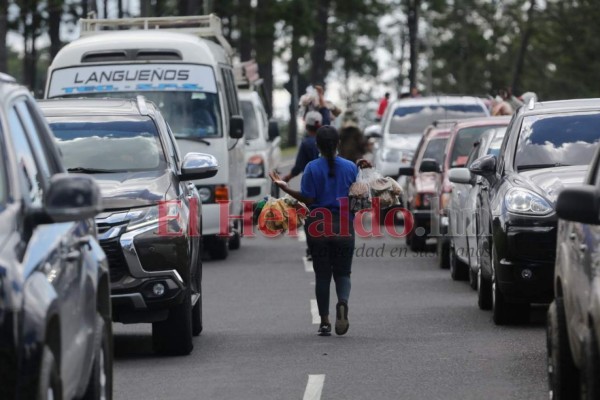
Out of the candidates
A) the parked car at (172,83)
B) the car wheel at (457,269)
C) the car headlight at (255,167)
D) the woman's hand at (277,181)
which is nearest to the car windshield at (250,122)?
the car headlight at (255,167)

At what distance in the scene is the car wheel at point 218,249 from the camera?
22188 mm

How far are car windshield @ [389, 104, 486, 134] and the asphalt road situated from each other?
34.0 feet

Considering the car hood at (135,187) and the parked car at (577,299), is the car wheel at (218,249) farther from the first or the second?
the parked car at (577,299)

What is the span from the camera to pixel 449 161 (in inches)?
810

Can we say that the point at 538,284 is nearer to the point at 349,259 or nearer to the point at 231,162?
the point at 349,259

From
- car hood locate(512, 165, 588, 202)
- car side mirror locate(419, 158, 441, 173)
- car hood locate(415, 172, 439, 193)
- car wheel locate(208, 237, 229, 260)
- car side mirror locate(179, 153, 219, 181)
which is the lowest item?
car wheel locate(208, 237, 229, 260)

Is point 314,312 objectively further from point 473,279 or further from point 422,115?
point 422,115

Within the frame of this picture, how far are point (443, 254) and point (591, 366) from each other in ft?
43.3

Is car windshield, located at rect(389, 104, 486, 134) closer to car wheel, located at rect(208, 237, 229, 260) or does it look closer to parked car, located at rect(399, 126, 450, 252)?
parked car, located at rect(399, 126, 450, 252)

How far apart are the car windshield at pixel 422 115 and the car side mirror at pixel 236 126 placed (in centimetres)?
807

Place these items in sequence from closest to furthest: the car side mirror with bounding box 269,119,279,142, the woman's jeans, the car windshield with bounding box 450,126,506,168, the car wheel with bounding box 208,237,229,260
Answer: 1. the woman's jeans
2. the car windshield with bounding box 450,126,506,168
3. the car wheel with bounding box 208,237,229,260
4. the car side mirror with bounding box 269,119,279,142

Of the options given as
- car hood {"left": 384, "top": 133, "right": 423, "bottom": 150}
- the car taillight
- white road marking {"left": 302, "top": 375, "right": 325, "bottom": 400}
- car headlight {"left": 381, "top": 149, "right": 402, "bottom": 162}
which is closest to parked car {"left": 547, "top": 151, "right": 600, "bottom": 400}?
white road marking {"left": 302, "top": 375, "right": 325, "bottom": 400}

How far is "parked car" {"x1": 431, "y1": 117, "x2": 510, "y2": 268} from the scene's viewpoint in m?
20.0

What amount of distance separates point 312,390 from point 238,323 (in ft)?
13.8
